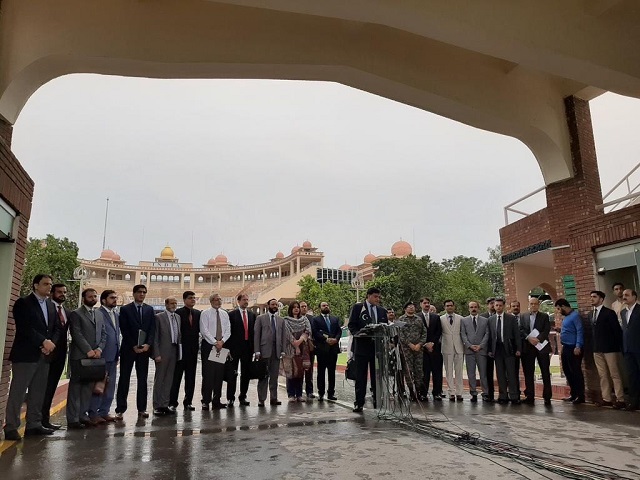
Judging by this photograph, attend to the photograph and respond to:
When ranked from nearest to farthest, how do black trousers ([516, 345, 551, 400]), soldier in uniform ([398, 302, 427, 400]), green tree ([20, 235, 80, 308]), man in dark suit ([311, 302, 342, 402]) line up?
black trousers ([516, 345, 551, 400]) < soldier in uniform ([398, 302, 427, 400]) < man in dark suit ([311, 302, 342, 402]) < green tree ([20, 235, 80, 308])

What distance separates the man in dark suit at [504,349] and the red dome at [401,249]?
5402 centimetres

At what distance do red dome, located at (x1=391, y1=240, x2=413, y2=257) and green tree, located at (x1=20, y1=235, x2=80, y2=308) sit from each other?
40.1 meters

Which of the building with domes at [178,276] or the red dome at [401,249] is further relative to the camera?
the building with domes at [178,276]

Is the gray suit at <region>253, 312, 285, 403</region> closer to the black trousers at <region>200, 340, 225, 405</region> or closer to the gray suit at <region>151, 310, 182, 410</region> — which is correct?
the black trousers at <region>200, 340, 225, 405</region>

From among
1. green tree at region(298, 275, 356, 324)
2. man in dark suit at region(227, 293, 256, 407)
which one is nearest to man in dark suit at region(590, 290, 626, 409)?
man in dark suit at region(227, 293, 256, 407)

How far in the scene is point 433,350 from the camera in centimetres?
872

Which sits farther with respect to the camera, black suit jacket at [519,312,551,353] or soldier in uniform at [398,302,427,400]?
soldier in uniform at [398,302,427,400]

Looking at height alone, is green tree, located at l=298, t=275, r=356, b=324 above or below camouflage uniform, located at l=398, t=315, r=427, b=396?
above

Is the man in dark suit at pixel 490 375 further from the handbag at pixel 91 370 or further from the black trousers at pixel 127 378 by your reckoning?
the handbag at pixel 91 370

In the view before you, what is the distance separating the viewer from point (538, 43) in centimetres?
666

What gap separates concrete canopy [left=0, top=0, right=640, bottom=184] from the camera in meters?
6.32

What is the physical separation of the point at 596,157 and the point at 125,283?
77493 millimetres

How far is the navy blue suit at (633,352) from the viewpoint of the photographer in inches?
271

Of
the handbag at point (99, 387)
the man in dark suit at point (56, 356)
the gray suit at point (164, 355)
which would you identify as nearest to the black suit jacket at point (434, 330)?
the gray suit at point (164, 355)
